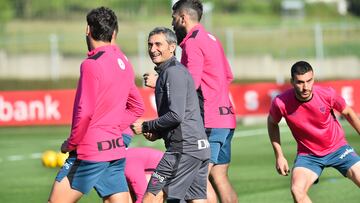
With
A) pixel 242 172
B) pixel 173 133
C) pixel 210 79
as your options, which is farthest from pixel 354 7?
pixel 173 133

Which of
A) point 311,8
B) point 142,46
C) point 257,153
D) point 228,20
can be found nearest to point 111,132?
point 257,153

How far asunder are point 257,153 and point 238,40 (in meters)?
26.9

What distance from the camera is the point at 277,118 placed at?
35.7ft

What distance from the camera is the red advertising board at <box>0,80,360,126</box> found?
87.3 feet

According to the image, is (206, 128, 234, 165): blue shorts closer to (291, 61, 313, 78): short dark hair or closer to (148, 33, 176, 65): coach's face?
(291, 61, 313, 78): short dark hair

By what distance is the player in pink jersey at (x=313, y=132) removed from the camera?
10648mm

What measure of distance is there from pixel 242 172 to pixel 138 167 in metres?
6.89

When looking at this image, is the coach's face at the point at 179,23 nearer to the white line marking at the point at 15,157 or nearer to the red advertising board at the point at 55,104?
the white line marking at the point at 15,157

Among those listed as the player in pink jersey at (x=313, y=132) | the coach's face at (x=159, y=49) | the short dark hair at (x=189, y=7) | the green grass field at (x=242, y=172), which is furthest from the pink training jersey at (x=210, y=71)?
the green grass field at (x=242, y=172)

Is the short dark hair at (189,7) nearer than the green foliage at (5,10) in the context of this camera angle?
Yes

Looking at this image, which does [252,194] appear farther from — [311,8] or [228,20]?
[311,8]

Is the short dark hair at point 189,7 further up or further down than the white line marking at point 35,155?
further up

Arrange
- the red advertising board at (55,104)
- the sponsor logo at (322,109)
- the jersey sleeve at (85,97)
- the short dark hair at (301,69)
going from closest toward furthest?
the jersey sleeve at (85,97)
the short dark hair at (301,69)
the sponsor logo at (322,109)
the red advertising board at (55,104)

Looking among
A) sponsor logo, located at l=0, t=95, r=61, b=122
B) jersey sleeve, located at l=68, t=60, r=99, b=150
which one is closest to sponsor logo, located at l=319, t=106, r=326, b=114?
jersey sleeve, located at l=68, t=60, r=99, b=150
